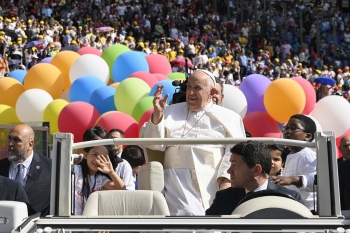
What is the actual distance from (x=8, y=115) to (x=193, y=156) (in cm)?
767

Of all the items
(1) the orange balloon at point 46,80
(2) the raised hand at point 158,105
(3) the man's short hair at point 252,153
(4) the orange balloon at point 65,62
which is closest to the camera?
(3) the man's short hair at point 252,153

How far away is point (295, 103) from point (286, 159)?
576 cm

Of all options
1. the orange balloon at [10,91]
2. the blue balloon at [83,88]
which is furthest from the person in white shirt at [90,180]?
the orange balloon at [10,91]

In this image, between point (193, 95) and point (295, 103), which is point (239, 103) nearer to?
point (295, 103)

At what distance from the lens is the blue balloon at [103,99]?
12.6 metres

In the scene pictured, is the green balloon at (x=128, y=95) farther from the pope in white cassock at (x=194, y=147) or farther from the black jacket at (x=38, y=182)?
the pope in white cassock at (x=194, y=147)

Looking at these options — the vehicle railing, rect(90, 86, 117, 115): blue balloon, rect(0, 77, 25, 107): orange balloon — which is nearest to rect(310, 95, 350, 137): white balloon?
rect(90, 86, 117, 115): blue balloon

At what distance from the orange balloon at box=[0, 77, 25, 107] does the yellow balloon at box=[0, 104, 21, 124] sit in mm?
415

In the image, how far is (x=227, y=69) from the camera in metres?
26.7

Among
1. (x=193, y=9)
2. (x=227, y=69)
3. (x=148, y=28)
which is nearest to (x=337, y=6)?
(x=193, y=9)

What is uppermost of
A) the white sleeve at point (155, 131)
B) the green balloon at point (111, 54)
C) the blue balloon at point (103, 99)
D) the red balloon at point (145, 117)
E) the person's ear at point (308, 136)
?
the green balloon at point (111, 54)

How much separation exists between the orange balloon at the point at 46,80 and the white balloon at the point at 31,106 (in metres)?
0.51

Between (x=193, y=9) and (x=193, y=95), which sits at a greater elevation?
(x=193, y=9)

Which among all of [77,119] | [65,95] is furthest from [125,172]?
[65,95]
